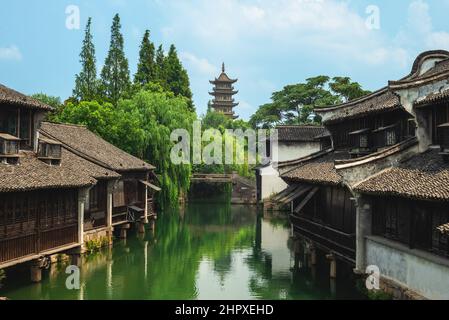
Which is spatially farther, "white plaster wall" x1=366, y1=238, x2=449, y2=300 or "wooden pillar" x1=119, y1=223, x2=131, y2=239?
"wooden pillar" x1=119, y1=223, x2=131, y2=239

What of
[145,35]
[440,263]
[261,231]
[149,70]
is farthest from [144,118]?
[440,263]

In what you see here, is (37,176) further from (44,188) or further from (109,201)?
(109,201)

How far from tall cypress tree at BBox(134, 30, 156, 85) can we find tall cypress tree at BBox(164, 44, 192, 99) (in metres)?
2.61

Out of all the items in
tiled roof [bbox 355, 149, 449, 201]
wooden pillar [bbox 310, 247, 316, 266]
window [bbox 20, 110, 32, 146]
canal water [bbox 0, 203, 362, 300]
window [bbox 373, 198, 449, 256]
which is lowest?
canal water [bbox 0, 203, 362, 300]

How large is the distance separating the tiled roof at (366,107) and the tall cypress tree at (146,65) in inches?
1289

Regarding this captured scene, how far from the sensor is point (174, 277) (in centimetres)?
2122

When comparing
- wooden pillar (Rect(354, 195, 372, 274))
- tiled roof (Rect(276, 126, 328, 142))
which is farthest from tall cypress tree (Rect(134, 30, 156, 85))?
wooden pillar (Rect(354, 195, 372, 274))

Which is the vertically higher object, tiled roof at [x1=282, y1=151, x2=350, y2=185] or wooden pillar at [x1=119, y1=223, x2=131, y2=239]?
tiled roof at [x1=282, y1=151, x2=350, y2=185]

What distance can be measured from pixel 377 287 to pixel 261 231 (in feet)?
62.2

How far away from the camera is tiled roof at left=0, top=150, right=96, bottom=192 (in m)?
16.4

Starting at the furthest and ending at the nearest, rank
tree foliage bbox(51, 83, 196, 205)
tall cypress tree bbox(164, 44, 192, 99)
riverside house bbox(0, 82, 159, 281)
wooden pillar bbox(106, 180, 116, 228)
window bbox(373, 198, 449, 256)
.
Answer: tall cypress tree bbox(164, 44, 192, 99) < tree foliage bbox(51, 83, 196, 205) < wooden pillar bbox(106, 180, 116, 228) < riverside house bbox(0, 82, 159, 281) < window bbox(373, 198, 449, 256)

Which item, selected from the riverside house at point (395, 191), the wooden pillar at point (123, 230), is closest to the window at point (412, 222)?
the riverside house at point (395, 191)

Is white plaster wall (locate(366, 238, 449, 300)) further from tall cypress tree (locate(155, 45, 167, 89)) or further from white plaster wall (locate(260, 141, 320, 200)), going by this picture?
tall cypress tree (locate(155, 45, 167, 89))

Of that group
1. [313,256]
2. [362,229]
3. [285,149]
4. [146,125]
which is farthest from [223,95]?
[362,229]
